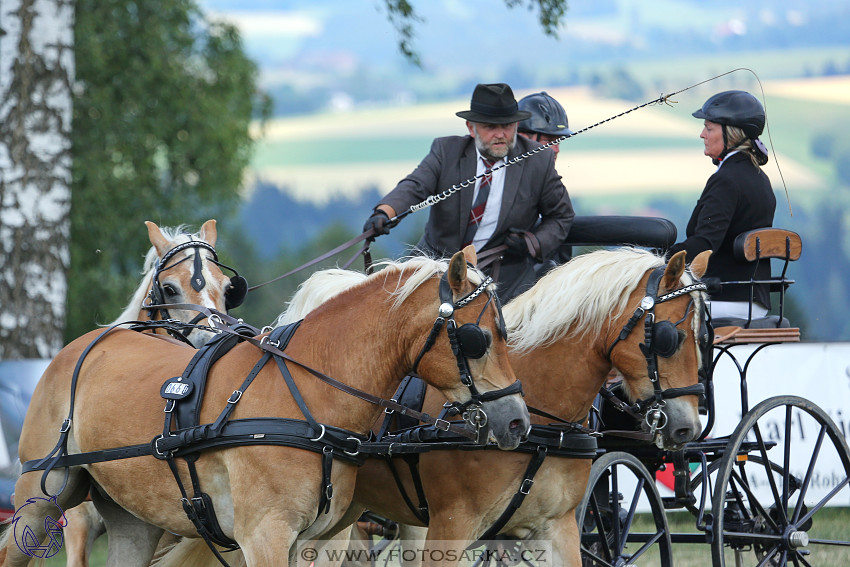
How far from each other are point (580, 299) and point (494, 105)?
3.91 feet

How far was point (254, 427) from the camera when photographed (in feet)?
12.1

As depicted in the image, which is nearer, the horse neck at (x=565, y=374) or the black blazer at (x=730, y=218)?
the horse neck at (x=565, y=374)

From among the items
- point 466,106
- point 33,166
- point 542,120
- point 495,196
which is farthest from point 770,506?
point 466,106

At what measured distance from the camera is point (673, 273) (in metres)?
4.13

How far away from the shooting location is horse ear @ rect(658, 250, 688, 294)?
13.4 feet

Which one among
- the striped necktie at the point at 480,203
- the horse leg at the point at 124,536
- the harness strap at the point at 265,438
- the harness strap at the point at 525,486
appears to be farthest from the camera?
the striped necktie at the point at 480,203

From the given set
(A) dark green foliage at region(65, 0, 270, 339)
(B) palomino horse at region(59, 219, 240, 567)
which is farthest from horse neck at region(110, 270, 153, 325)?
(A) dark green foliage at region(65, 0, 270, 339)

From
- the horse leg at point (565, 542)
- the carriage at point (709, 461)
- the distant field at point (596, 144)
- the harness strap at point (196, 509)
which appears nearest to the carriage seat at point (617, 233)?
the carriage at point (709, 461)

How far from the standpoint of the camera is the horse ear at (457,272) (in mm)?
3592

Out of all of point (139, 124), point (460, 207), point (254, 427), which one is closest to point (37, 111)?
point (460, 207)

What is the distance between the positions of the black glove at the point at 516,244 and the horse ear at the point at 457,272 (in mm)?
1399

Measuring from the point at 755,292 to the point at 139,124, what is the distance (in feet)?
44.7

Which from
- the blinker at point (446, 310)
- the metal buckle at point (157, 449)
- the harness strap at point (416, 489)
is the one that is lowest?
the harness strap at point (416, 489)

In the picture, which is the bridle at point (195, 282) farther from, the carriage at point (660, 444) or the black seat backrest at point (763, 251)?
the black seat backrest at point (763, 251)
